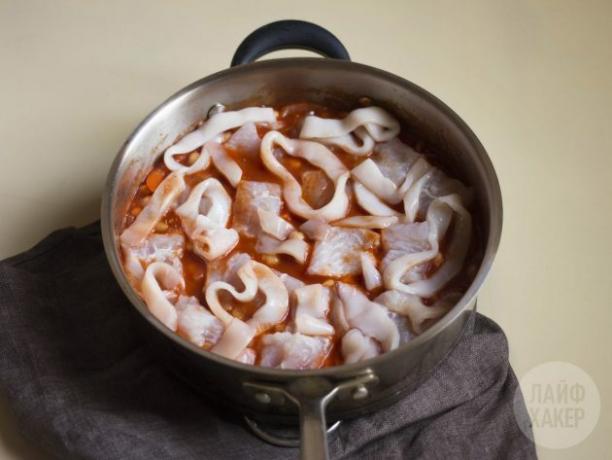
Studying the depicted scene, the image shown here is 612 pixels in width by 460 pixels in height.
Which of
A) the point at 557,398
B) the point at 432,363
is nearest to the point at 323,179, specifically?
the point at 432,363

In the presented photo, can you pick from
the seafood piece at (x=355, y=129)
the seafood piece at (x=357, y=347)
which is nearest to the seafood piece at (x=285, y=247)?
the seafood piece at (x=357, y=347)

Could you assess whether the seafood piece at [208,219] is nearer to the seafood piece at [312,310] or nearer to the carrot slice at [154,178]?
the carrot slice at [154,178]

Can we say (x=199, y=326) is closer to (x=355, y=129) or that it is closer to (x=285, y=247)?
(x=285, y=247)

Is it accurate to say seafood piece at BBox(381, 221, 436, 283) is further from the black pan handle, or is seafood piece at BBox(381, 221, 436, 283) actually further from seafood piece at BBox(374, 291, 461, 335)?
the black pan handle

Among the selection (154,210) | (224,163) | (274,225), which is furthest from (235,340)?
(224,163)

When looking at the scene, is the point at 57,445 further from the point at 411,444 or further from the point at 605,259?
the point at 605,259
